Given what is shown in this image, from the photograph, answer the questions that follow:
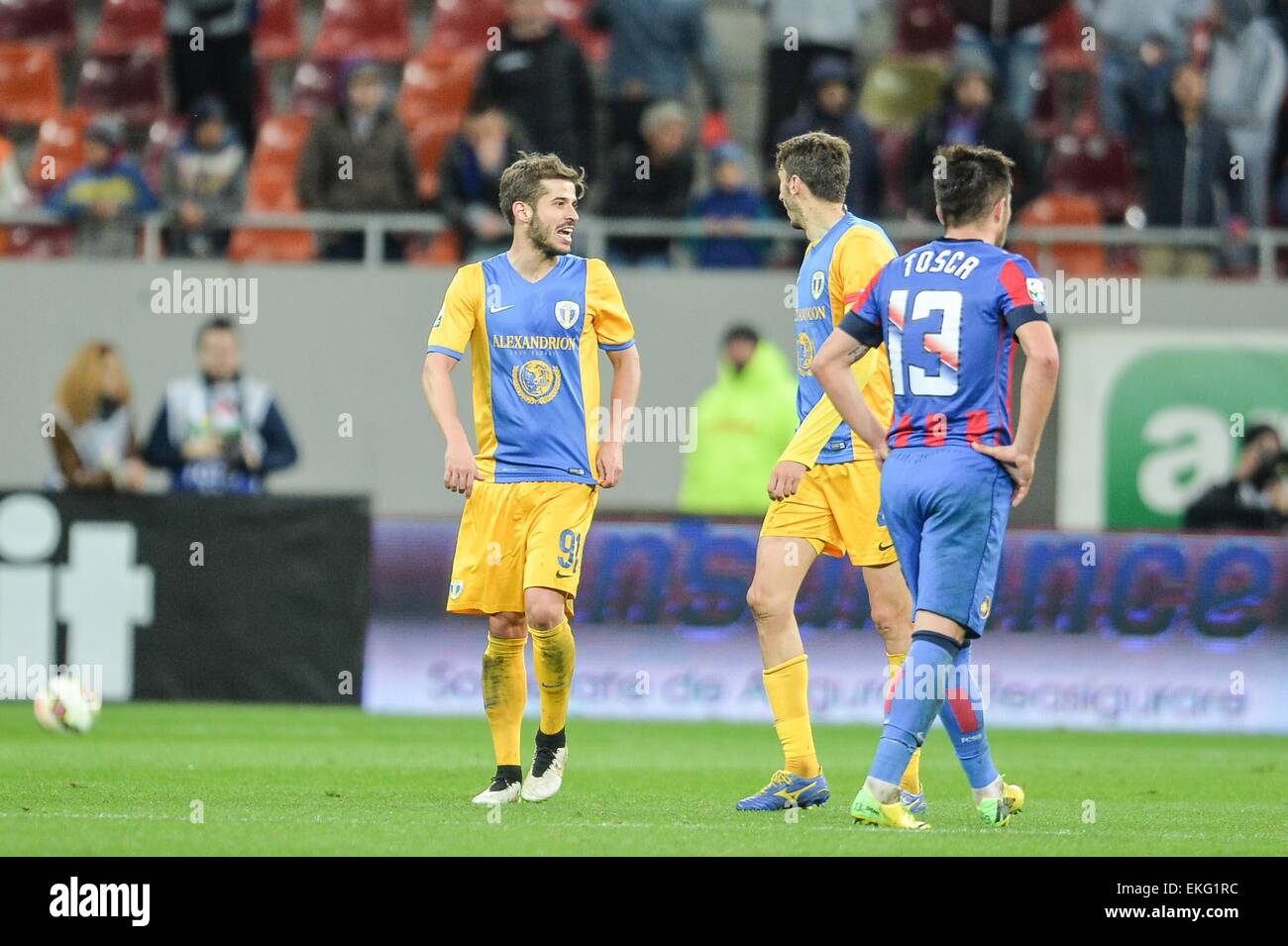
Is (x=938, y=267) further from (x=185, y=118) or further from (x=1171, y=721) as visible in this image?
(x=185, y=118)

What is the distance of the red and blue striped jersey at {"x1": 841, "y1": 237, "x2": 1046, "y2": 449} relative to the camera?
719 cm

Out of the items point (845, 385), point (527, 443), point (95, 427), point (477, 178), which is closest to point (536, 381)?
point (527, 443)

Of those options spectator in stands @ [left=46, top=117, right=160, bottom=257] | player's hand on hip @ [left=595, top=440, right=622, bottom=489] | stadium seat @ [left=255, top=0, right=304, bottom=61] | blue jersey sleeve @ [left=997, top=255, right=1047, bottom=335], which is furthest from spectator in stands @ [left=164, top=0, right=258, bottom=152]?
blue jersey sleeve @ [left=997, top=255, right=1047, bottom=335]

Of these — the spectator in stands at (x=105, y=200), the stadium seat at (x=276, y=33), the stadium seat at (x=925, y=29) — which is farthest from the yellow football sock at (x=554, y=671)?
the stadium seat at (x=276, y=33)

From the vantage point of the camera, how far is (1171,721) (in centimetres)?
1327

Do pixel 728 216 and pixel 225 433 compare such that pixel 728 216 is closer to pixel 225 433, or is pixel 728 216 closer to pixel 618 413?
pixel 225 433

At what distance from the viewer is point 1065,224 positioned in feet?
55.6

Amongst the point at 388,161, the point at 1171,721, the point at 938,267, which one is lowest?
the point at 1171,721

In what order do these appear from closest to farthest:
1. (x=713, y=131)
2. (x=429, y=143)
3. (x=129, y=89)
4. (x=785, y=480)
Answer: (x=785, y=480)
(x=713, y=131)
(x=429, y=143)
(x=129, y=89)

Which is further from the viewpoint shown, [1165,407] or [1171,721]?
[1165,407]

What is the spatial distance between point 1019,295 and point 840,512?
1345mm

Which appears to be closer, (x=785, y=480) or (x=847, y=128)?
(x=785, y=480)
